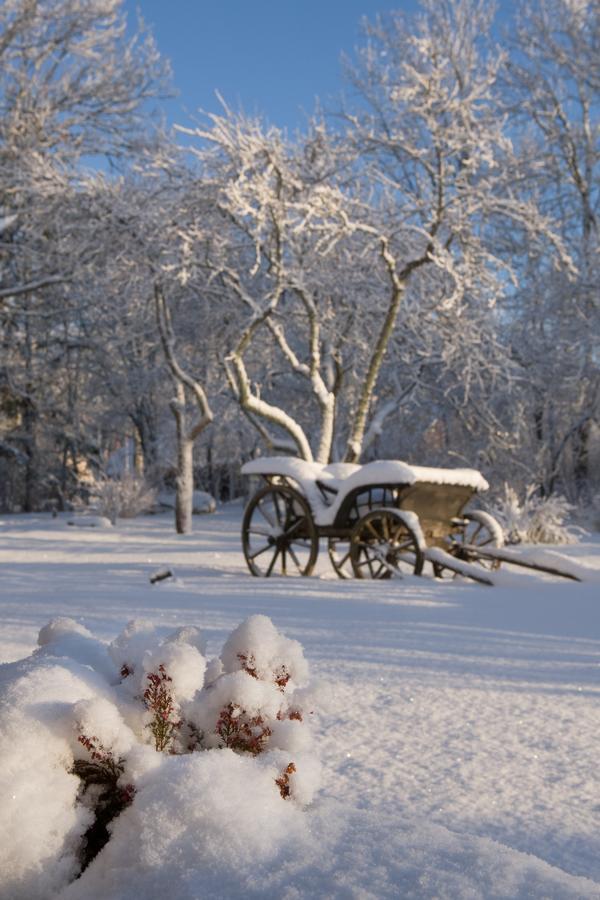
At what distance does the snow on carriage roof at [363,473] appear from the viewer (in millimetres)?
8562

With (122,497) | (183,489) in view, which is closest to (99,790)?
(183,489)

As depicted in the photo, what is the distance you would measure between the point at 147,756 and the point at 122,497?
18459 millimetres

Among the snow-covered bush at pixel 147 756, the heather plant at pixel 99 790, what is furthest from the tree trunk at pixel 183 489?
the heather plant at pixel 99 790

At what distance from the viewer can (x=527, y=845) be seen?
7.97 ft

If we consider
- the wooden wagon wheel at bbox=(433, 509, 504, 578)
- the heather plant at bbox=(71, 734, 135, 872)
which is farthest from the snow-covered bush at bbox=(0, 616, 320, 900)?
the wooden wagon wheel at bbox=(433, 509, 504, 578)

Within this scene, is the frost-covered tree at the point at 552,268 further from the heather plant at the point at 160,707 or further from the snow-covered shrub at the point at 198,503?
the heather plant at the point at 160,707

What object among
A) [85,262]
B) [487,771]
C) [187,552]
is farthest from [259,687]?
[85,262]

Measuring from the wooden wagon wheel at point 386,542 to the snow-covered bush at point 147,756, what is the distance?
6.16 m

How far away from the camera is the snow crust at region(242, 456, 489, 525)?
8.59m

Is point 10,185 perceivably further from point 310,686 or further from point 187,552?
point 310,686

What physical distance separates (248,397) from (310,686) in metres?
10.4

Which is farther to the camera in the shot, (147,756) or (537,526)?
(537,526)

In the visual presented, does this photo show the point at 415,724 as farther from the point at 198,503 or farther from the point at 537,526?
the point at 198,503

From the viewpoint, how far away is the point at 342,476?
376 inches
